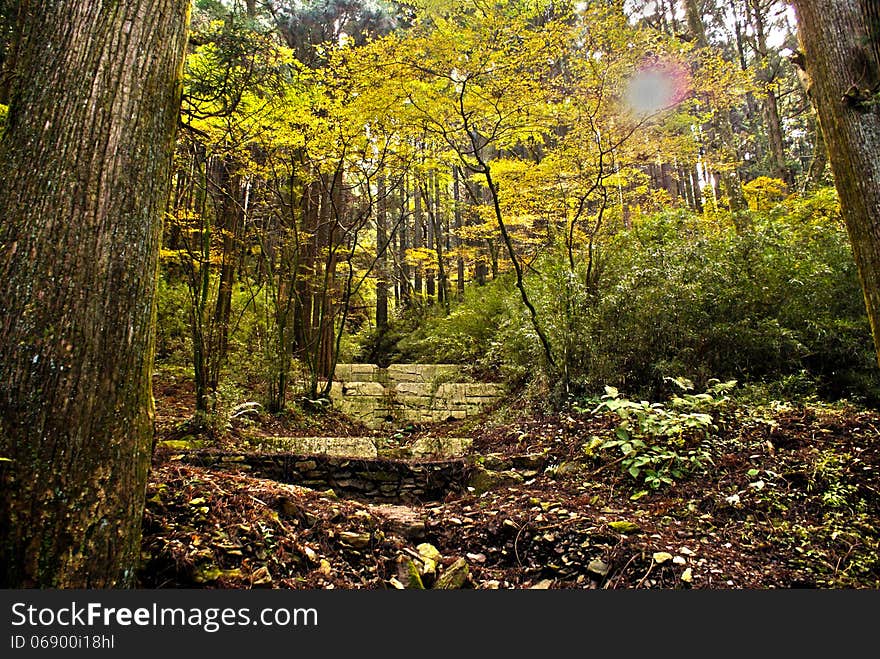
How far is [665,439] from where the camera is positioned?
383 centimetres

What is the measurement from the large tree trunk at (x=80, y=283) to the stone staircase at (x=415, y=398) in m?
4.95

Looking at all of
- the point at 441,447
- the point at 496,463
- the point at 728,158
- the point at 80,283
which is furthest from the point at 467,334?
the point at 80,283

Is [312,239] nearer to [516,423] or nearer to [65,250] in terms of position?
[516,423]

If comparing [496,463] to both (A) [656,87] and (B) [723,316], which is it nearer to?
(B) [723,316]

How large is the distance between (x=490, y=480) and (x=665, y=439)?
1.54m

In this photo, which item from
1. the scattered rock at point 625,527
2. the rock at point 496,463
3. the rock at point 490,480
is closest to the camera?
the scattered rock at point 625,527

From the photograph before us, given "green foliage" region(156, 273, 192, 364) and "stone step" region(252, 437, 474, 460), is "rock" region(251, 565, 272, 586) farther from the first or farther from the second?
"green foliage" region(156, 273, 192, 364)

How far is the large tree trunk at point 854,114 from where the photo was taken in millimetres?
2605

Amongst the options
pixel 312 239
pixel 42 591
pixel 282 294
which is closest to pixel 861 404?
pixel 42 591

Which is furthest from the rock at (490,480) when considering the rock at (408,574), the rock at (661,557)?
the rock at (661,557)

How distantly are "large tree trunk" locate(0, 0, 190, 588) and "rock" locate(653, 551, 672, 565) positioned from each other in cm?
242

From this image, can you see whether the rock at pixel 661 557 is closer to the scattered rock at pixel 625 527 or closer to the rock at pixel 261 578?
the scattered rock at pixel 625 527

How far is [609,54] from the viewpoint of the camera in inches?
225

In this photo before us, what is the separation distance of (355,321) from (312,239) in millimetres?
6633
